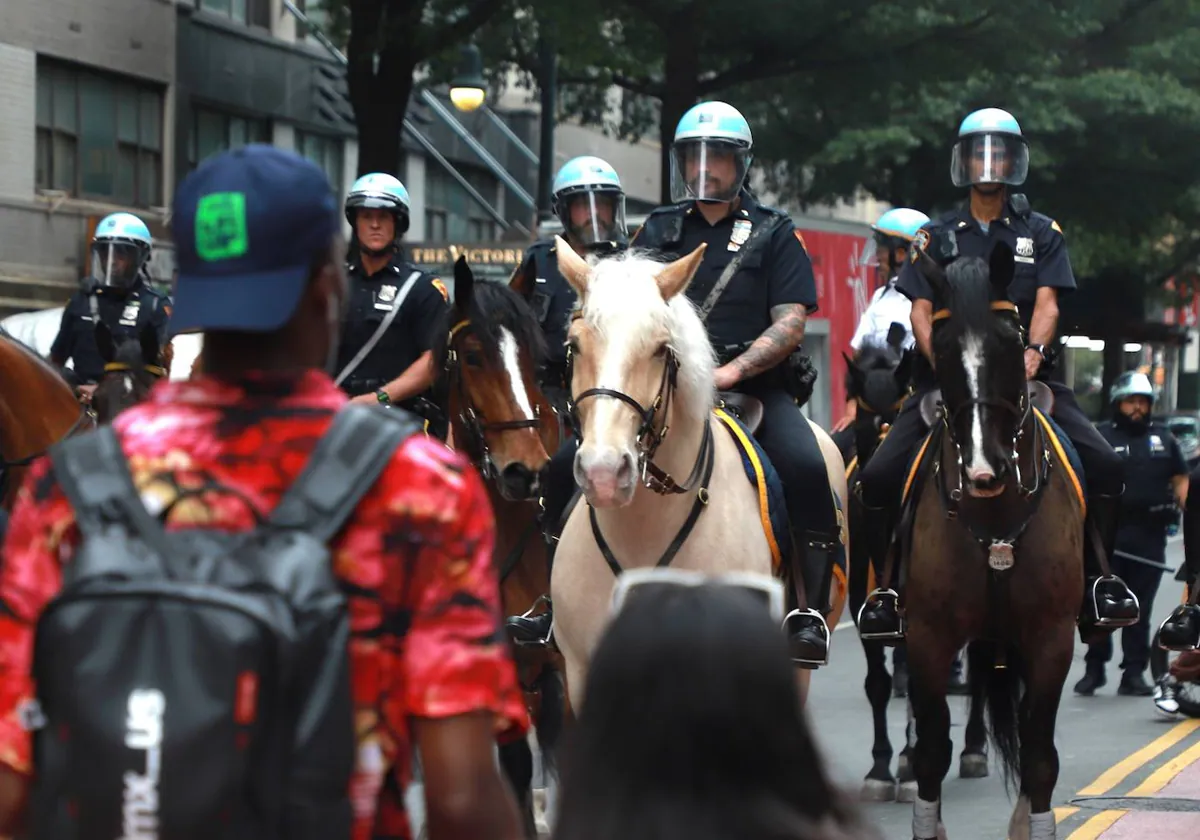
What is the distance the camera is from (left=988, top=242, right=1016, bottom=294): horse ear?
8297 millimetres

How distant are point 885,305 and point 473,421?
5.34 m

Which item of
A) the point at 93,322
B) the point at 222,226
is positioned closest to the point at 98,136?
the point at 93,322

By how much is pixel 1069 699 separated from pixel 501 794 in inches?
476

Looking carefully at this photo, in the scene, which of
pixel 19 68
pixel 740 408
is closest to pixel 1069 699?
pixel 740 408

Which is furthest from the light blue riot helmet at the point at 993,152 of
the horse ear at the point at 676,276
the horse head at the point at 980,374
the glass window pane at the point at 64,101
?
the glass window pane at the point at 64,101

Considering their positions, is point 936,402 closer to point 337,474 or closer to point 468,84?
point 337,474

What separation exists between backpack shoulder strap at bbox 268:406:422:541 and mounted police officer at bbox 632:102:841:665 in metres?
5.08

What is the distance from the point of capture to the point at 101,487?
2818 mm

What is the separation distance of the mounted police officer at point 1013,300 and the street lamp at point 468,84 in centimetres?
1496

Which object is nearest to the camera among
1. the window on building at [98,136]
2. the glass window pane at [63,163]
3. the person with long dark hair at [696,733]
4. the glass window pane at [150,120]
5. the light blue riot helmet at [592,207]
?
the person with long dark hair at [696,733]

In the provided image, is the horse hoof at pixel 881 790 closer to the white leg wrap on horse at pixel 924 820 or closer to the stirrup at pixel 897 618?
the stirrup at pixel 897 618

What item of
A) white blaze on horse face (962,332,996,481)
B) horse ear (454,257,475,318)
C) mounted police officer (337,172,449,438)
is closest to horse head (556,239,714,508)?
white blaze on horse face (962,332,996,481)

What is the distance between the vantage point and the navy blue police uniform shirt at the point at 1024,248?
9.18 meters

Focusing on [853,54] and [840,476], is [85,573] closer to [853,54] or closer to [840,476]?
[840,476]
